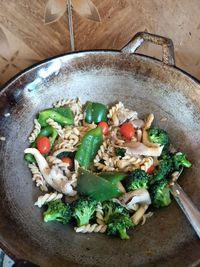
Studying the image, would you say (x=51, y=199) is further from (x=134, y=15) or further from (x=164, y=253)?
(x=134, y=15)

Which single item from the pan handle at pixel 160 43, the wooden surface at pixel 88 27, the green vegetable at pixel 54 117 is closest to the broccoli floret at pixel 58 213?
the green vegetable at pixel 54 117

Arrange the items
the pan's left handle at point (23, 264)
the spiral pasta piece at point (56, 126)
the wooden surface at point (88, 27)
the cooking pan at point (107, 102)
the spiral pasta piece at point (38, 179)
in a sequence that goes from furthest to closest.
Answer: the wooden surface at point (88, 27), the spiral pasta piece at point (56, 126), the spiral pasta piece at point (38, 179), the cooking pan at point (107, 102), the pan's left handle at point (23, 264)

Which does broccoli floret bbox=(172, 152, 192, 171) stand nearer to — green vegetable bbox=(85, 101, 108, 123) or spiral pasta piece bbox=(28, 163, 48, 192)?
green vegetable bbox=(85, 101, 108, 123)

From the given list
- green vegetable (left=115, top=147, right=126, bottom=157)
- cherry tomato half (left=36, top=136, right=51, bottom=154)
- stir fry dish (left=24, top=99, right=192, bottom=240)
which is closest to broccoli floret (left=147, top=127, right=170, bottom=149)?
stir fry dish (left=24, top=99, right=192, bottom=240)

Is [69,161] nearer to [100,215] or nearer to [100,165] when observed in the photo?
[100,165]

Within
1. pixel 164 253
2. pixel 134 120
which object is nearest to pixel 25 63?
pixel 134 120

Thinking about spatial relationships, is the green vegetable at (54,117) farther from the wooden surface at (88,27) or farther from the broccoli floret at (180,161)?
the wooden surface at (88,27)

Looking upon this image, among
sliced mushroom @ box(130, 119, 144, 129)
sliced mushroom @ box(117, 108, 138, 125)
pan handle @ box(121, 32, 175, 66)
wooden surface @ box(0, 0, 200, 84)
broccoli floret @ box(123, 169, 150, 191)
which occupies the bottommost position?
broccoli floret @ box(123, 169, 150, 191)

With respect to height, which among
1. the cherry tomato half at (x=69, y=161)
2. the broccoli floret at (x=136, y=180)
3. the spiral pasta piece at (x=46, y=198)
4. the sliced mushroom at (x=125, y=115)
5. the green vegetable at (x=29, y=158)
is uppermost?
the sliced mushroom at (x=125, y=115)
